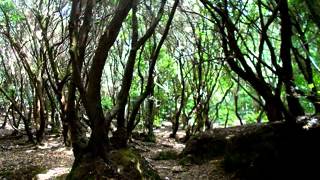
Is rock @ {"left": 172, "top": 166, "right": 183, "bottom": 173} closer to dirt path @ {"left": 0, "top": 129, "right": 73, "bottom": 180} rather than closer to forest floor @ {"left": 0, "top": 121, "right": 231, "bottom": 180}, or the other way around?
forest floor @ {"left": 0, "top": 121, "right": 231, "bottom": 180}

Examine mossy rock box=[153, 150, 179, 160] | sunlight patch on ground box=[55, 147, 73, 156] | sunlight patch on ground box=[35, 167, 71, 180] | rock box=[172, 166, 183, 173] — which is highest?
sunlight patch on ground box=[55, 147, 73, 156]

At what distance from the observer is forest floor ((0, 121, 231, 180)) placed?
10097 millimetres

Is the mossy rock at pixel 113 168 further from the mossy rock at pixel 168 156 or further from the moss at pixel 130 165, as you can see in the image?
the mossy rock at pixel 168 156

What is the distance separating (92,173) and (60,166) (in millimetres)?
4420

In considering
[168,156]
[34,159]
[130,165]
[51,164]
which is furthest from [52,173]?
[168,156]

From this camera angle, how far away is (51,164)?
11.9 m

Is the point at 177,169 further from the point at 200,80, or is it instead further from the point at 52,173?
the point at 200,80

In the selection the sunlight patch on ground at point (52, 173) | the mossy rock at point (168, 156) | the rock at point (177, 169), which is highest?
the mossy rock at point (168, 156)

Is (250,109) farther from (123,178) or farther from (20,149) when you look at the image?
(123,178)

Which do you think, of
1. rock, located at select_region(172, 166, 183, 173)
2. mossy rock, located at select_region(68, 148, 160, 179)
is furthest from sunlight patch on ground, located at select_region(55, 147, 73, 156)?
mossy rock, located at select_region(68, 148, 160, 179)

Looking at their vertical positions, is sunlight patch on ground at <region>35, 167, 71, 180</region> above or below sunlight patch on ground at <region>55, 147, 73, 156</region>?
below

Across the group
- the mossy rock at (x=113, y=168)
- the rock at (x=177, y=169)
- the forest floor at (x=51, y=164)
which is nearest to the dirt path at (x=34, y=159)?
the forest floor at (x=51, y=164)

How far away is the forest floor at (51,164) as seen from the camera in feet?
33.1

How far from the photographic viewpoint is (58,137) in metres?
18.8
